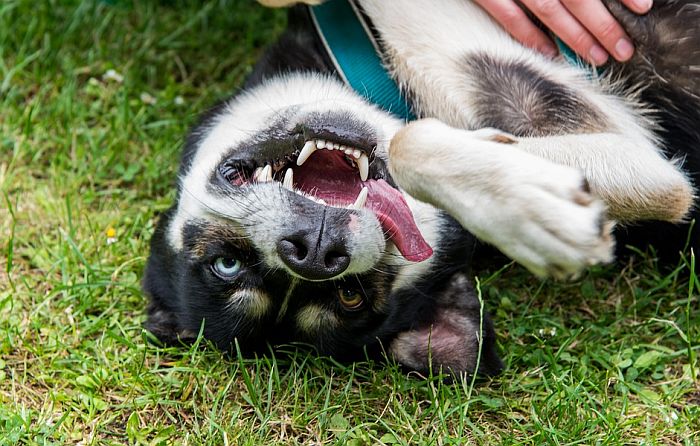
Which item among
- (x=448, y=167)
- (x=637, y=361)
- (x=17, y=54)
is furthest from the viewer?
(x=17, y=54)

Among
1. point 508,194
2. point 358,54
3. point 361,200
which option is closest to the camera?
point 508,194

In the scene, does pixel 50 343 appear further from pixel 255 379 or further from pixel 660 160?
pixel 660 160

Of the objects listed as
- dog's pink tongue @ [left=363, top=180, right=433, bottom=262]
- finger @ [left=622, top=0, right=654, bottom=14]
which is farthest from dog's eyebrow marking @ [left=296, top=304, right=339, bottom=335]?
finger @ [left=622, top=0, right=654, bottom=14]

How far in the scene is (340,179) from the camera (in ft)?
11.1

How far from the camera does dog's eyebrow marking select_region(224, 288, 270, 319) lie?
11.0 ft

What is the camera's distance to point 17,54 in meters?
4.94

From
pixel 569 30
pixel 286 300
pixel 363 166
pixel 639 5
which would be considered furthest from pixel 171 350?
pixel 639 5

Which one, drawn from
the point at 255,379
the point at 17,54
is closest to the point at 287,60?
the point at 255,379

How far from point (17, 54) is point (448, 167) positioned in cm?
301

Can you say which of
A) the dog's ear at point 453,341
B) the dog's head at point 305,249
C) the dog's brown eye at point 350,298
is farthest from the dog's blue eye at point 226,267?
the dog's ear at point 453,341

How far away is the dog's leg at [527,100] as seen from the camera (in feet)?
11.0

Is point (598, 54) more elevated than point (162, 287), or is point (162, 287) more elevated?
point (598, 54)

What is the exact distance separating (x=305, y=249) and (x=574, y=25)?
1.51 metres

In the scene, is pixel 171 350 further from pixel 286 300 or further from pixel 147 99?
pixel 147 99
